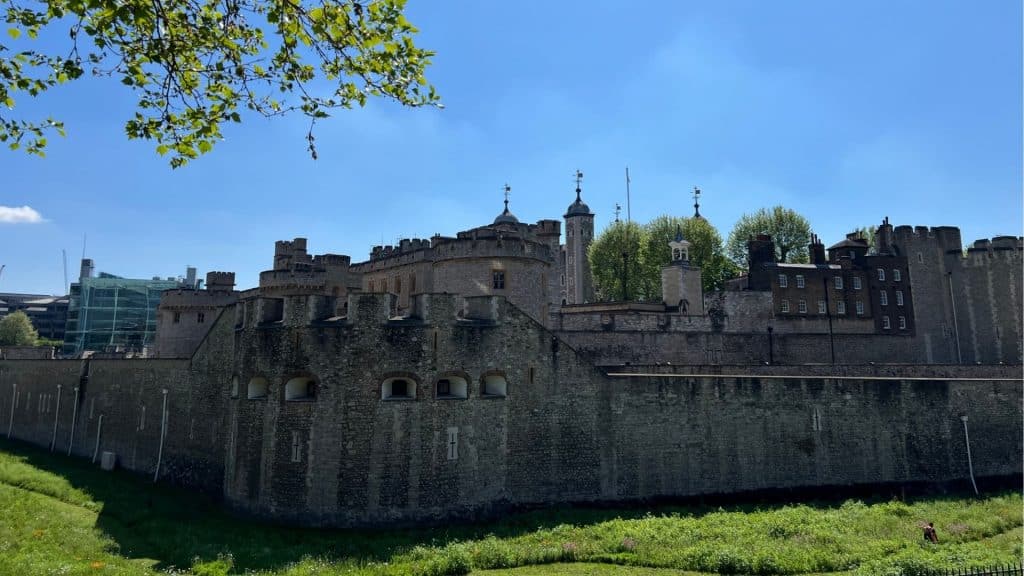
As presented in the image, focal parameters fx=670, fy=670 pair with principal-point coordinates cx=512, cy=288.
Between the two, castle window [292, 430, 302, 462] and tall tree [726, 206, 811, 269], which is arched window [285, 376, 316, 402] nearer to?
castle window [292, 430, 302, 462]

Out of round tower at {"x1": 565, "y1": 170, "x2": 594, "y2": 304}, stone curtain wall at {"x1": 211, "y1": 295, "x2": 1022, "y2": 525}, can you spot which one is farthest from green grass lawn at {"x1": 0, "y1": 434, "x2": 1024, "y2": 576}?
round tower at {"x1": 565, "y1": 170, "x2": 594, "y2": 304}

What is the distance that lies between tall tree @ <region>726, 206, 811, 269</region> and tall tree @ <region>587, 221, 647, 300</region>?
962cm

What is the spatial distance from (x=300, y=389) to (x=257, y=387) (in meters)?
1.79

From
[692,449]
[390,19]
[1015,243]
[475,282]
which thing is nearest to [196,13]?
[390,19]

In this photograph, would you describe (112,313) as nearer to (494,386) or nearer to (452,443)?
(494,386)

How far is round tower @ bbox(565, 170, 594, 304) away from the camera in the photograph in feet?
206

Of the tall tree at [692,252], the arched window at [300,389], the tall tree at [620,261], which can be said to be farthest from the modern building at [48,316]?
the arched window at [300,389]

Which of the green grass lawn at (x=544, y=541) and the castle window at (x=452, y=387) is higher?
the castle window at (x=452, y=387)

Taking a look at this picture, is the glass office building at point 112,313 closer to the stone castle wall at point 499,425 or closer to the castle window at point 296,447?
the stone castle wall at point 499,425

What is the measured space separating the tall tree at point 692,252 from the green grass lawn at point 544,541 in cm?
3023

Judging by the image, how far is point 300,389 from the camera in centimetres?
2116

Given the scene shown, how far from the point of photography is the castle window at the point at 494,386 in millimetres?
21188

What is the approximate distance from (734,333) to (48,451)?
38.7 metres

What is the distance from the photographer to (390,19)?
8867 mm
